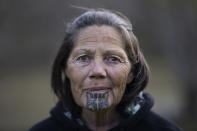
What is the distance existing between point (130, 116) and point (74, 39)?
0.92m

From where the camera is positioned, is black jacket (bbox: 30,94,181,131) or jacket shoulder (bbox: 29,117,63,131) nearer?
black jacket (bbox: 30,94,181,131)

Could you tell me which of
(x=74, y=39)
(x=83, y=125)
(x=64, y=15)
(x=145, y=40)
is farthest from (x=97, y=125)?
(x=145, y=40)

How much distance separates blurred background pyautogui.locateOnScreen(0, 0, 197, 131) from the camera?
29.7ft

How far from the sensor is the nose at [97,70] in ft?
11.2

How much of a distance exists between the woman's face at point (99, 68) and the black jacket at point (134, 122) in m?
0.24

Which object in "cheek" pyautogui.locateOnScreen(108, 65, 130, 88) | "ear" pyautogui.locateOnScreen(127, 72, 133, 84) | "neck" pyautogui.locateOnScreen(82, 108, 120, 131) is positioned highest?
"cheek" pyautogui.locateOnScreen(108, 65, 130, 88)

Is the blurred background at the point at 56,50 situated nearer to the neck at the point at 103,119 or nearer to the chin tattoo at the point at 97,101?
the neck at the point at 103,119

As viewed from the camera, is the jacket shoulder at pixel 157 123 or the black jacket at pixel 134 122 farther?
the jacket shoulder at pixel 157 123

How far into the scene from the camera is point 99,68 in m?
3.44

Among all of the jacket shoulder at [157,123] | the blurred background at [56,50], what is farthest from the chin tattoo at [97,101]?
the blurred background at [56,50]

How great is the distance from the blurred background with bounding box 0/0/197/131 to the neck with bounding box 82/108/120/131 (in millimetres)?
1124

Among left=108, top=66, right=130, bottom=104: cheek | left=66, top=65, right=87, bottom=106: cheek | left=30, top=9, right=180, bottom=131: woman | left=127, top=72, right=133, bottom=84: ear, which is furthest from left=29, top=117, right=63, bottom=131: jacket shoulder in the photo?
left=127, top=72, right=133, bottom=84: ear

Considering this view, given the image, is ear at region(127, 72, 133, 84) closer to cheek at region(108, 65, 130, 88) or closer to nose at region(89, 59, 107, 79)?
cheek at region(108, 65, 130, 88)

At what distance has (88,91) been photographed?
352cm
